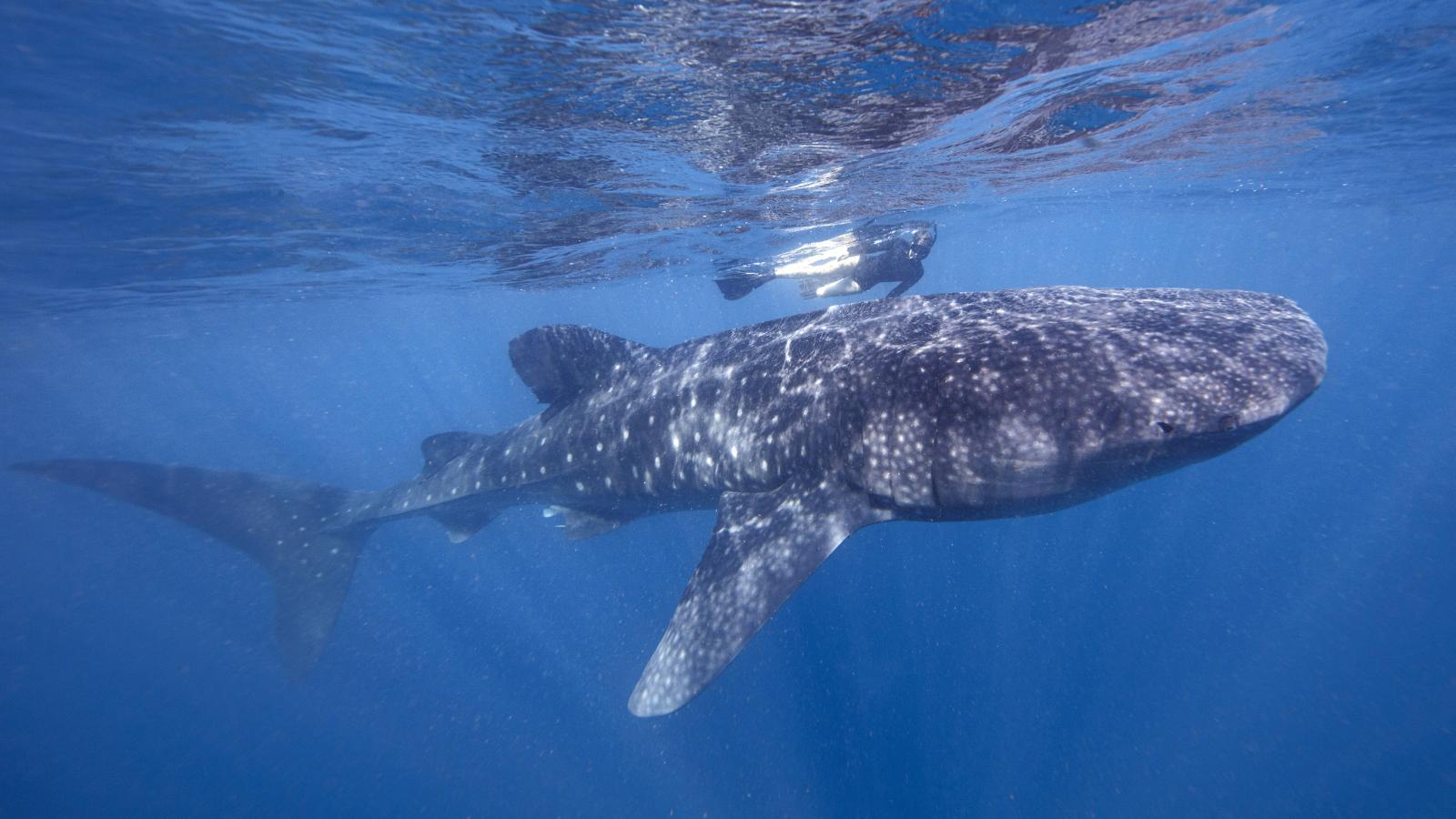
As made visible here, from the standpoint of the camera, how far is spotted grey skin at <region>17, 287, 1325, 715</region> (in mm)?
3627

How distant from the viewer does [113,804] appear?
20297mm

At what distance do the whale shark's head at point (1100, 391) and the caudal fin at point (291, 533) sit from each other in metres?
10.3

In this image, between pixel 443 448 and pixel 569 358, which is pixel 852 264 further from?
pixel 443 448

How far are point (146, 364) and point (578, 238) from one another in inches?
1876

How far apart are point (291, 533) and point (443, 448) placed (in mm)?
3561

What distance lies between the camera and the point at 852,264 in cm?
2188

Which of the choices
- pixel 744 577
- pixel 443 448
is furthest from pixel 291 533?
pixel 744 577

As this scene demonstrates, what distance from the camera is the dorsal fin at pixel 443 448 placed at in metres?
9.43

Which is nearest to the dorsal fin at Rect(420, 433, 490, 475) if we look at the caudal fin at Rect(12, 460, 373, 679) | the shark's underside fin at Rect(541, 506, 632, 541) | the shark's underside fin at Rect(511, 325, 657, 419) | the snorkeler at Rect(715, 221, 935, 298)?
the caudal fin at Rect(12, 460, 373, 679)

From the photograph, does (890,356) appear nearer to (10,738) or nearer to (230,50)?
(230,50)

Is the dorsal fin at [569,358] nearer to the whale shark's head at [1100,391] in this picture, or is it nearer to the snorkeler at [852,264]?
the whale shark's head at [1100,391]

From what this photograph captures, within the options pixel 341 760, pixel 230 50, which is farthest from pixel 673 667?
pixel 341 760

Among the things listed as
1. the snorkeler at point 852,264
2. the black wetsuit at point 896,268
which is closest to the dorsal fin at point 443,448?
the snorkeler at point 852,264

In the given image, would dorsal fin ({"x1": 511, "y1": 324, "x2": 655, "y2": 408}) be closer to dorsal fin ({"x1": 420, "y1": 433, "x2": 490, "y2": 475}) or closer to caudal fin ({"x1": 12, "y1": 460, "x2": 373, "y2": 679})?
dorsal fin ({"x1": 420, "y1": 433, "x2": 490, "y2": 475})
